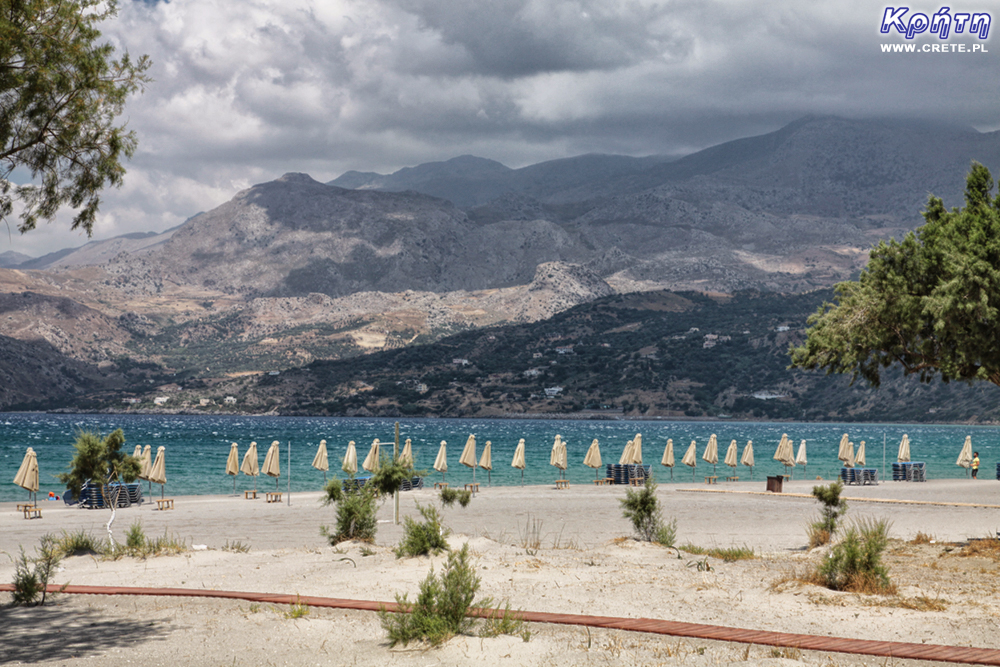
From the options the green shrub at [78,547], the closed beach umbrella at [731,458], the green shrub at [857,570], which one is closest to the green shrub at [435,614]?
the green shrub at [857,570]

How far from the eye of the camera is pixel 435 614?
23.3ft

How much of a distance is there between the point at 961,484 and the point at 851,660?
30.4 metres

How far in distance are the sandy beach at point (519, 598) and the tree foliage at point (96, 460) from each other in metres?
1.87

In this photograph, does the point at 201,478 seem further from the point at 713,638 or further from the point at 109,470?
the point at 713,638

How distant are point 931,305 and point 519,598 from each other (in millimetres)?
7121

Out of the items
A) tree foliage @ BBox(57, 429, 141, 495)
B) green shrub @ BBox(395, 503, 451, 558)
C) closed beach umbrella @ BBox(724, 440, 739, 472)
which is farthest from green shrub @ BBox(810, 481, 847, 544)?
closed beach umbrella @ BBox(724, 440, 739, 472)

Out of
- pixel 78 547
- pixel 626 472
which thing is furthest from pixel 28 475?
pixel 626 472

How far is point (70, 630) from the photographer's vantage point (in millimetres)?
7418

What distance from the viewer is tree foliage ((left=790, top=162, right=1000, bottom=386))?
456 inches

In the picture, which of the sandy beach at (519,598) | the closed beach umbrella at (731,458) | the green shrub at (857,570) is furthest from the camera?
the closed beach umbrella at (731,458)

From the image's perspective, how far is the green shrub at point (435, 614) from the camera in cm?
688

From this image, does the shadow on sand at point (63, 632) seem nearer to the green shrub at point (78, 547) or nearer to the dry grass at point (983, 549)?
the green shrub at point (78, 547)

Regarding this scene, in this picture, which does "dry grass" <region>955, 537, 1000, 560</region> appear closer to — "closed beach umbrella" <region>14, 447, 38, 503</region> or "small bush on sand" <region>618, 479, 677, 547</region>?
"small bush on sand" <region>618, 479, 677, 547</region>

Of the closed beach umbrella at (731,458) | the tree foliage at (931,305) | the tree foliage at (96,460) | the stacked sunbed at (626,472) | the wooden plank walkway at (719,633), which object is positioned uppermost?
the tree foliage at (931,305)
